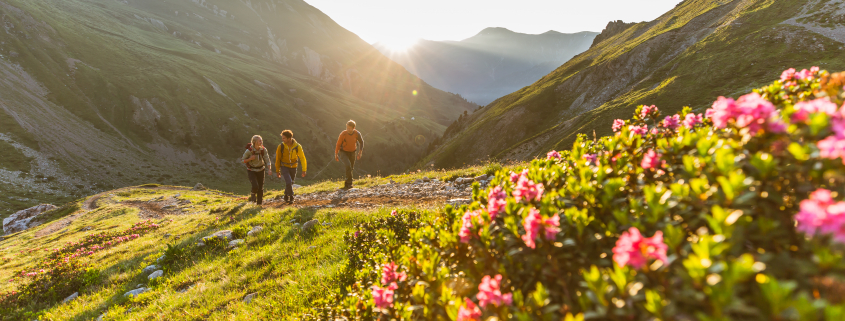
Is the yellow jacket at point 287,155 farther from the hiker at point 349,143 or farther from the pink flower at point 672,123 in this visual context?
the pink flower at point 672,123

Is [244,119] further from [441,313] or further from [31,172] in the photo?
[441,313]

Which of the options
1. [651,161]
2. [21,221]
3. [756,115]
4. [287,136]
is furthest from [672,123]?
[21,221]

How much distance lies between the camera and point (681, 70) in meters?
47.2

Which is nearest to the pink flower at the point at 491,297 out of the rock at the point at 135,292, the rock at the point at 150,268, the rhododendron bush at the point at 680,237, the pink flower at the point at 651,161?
the rhododendron bush at the point at 680,237

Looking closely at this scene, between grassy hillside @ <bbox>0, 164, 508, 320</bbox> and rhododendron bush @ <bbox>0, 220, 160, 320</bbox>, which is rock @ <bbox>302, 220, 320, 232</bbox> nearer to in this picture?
grassy hillside @ <bbox>0, 164, 508, 320</bbox>

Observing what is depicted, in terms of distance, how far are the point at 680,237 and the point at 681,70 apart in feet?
197

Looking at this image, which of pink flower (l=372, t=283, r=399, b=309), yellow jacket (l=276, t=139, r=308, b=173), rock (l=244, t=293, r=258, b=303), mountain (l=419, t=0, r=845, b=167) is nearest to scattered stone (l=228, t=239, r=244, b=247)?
rock (l=244, t=293, r=258, b=303)

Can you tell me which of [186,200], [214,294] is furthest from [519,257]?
[186,200]

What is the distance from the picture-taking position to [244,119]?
130m

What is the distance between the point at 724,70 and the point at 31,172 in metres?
129

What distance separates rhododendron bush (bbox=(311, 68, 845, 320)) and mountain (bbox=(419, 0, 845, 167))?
80.5ft

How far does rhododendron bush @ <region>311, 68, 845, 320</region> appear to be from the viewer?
1.53m

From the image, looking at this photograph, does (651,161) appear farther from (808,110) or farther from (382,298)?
(382,298)

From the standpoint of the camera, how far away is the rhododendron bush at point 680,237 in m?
1.53
